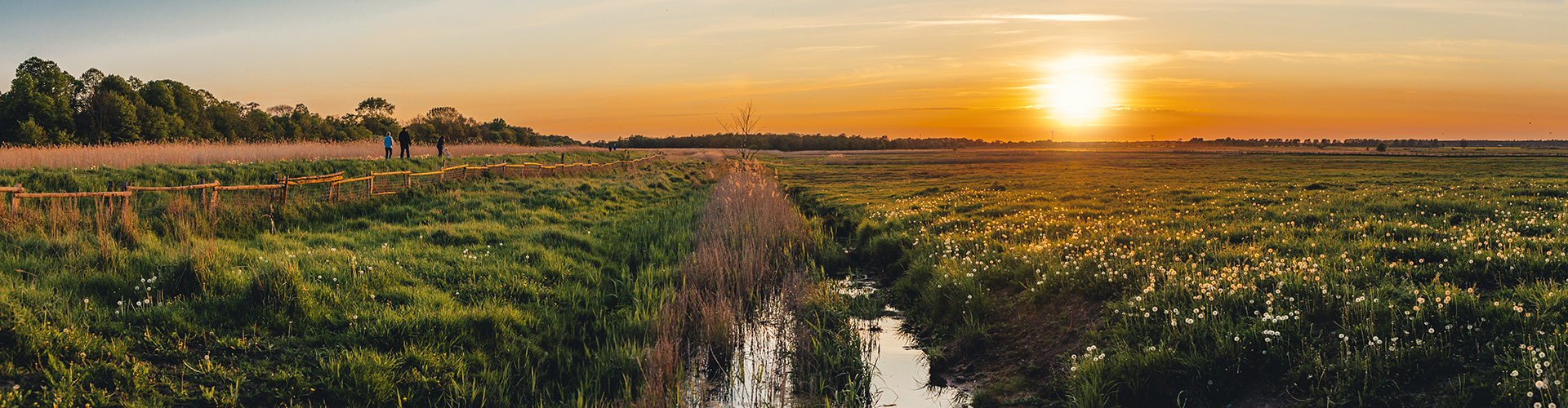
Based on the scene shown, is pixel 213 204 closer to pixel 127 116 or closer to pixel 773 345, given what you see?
pixel 773 345

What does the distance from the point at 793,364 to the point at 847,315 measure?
1.98m

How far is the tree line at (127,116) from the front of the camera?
140 ft

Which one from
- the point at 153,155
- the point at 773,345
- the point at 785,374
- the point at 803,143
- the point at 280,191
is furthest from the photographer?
the point at 803,143

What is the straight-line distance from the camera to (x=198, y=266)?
23.8 feet

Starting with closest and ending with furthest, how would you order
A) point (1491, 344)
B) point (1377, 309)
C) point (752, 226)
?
1. point (1491, 344)
2. point (1377, 309)
3. point (752, 226)

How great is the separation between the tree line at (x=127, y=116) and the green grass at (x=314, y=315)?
29.8 meters

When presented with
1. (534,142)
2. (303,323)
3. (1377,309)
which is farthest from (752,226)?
(534,142)

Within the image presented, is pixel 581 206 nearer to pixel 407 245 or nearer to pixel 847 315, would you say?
pixel 407 245

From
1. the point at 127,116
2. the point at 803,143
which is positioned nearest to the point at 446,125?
the point at 127,116

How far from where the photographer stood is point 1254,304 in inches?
241

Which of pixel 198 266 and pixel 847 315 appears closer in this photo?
pixel 198 266

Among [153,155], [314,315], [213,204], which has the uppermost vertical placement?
[153,155]

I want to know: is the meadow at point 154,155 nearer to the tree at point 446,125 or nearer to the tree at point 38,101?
the tree at point 38,101

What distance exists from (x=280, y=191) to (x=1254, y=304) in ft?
58.2
